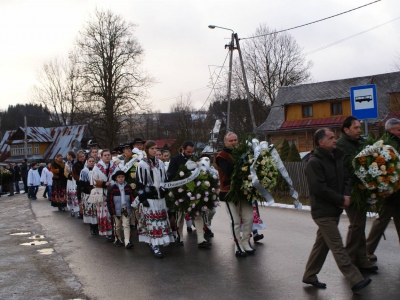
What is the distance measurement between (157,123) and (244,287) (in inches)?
2634

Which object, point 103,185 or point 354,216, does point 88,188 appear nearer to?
point 103,185

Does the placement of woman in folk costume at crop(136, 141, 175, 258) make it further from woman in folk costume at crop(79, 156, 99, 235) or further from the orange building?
the orange building

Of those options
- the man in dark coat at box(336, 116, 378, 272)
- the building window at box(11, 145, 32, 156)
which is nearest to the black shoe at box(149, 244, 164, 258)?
the man in dark coat at box(336, 116, 378, 272)

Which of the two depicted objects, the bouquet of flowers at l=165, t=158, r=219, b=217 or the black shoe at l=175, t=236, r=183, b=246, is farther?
the black shoe at l=175, t=236, r=183, b=246

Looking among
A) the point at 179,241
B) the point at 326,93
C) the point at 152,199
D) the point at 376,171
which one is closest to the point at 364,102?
the point at 376,171

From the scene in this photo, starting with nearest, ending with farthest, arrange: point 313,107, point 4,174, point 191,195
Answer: point 191,195, point 4,174, point 313,107

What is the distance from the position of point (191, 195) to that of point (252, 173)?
155 centimetres

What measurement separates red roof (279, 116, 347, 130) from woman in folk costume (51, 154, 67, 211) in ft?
102

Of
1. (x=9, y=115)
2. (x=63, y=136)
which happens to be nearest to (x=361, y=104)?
(x=63, y=136)

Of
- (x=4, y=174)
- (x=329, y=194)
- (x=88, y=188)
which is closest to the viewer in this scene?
(x=329, y=194)

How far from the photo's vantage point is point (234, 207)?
891cm

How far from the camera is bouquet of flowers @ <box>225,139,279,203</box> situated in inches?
330

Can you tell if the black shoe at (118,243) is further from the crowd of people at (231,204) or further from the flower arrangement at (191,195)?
the flower arrangement at (191,195)

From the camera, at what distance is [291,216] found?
13.3 meters
